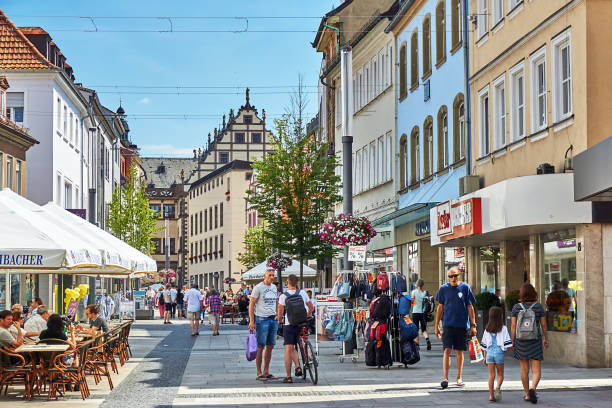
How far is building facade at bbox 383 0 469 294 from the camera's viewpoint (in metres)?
29.2

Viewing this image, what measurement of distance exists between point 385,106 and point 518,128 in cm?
1606

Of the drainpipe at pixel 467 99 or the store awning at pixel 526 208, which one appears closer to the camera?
the store awning at pixel 526 208

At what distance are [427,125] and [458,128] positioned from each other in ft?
12.1

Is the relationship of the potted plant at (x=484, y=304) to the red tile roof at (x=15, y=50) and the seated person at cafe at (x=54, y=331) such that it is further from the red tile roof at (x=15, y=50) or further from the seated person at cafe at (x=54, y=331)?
the red tile roof at (x=15, y=50)

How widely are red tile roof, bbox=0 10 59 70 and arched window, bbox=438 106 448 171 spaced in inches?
788

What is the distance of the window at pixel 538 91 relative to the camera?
2167 centimetres

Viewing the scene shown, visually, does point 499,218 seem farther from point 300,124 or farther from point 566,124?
point 300,124

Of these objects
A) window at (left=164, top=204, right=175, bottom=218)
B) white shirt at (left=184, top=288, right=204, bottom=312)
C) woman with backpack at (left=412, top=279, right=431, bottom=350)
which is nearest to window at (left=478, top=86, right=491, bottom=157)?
woman with backpack at (left=412, top=279, right=431, bottom=350)

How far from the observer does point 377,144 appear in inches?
1603

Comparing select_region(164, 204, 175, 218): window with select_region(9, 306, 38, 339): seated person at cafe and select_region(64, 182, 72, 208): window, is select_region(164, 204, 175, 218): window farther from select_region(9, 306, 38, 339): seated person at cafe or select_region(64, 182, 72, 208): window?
select_region(9, 306, 38, 339): seated person at cafe

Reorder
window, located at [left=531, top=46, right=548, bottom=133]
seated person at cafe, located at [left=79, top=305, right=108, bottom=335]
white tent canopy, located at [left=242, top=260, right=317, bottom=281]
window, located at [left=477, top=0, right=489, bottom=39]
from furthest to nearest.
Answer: white tent canopy, located at [left=242, top=260, right=317, bottom=281]
window, located at [left=477, top=0, right=489, bottom=39]
window, located at [left=531, top=46, right=548, bottom=133]
seated person at cafe, located at [left=79, top=305, right=108, bottom=335]

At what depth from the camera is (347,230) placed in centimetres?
2444

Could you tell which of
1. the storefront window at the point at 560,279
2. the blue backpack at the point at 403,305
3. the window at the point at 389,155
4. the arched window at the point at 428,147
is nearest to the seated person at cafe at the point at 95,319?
the blue backpack at the point at 403,305

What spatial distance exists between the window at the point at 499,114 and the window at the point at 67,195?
27951 mm
